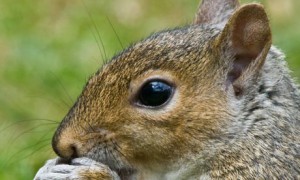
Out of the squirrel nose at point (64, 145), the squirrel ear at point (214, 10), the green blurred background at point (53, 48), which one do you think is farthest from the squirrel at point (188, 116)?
the green blurred background at point (53, 48)

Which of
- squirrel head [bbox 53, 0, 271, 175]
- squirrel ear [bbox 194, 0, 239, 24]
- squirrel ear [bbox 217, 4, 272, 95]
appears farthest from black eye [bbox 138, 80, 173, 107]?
squirrel ear [bbox 194, 0, 239, 24]

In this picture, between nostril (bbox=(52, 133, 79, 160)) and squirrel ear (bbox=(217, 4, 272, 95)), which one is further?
squirrel ear (bbox=(217, 4, 272, 95))

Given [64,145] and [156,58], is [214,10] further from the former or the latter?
[64,145]

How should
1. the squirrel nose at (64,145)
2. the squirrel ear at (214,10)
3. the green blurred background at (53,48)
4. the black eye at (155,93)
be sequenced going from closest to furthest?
the squirrel nose at (64,145) → the black eye at (155,93) → the squirrel ear at (214,10) → the green blurred background at (53,48)

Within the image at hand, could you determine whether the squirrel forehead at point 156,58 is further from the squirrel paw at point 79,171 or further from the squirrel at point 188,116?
the squirrel paw at point 79,171

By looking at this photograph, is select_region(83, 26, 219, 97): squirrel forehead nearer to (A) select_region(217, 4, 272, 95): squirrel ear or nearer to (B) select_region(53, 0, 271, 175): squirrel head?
(B) select_region(53, 0, 271, 175): squirrel head

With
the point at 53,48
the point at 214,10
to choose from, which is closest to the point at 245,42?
the point at 214,10
